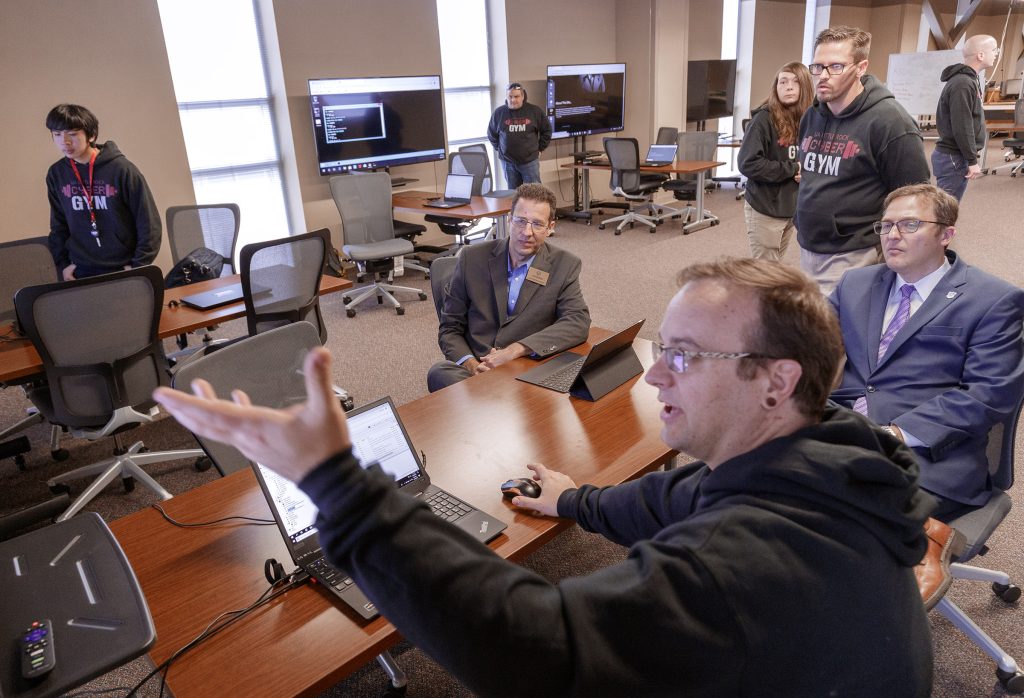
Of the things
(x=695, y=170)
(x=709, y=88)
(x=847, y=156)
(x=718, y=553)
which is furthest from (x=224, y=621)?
(x=709, y=88)

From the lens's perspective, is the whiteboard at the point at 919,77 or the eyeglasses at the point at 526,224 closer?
the eyeglasses at the point at 526,224

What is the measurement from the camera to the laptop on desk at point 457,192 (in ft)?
19.1

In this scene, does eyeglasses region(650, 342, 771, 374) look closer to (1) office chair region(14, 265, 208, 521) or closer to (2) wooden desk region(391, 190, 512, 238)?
(1) office chair region(14, 265, 208, 521)

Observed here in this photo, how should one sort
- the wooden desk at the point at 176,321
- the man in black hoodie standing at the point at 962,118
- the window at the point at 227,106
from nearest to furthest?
the wooden desk at the point at 176,321, the man in black hoodie standing at the point at 962,118, the window at the point at 227,106

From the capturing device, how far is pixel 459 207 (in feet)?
18.6

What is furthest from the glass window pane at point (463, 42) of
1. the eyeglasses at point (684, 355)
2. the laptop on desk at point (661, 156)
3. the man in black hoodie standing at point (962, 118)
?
the eyeglasses at point (684, 355)

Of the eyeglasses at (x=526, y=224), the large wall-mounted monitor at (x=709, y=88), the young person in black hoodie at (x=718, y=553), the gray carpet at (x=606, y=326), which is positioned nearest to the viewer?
the young person in black hoodie at (x=718, y=553)

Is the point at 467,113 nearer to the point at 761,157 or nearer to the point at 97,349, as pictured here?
the point at 761,157

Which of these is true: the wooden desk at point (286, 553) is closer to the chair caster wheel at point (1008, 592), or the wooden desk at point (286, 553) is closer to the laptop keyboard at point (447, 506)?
the laptop keyboard at point (447, 506)

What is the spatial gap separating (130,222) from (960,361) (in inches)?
161

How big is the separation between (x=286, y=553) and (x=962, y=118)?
18.0ft

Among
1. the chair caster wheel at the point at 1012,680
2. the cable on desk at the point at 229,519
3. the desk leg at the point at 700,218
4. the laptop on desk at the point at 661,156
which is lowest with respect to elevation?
the chair caster wheel at the point at 1012,680

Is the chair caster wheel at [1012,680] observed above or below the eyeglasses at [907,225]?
below

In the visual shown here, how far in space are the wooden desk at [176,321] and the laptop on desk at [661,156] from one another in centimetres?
508
